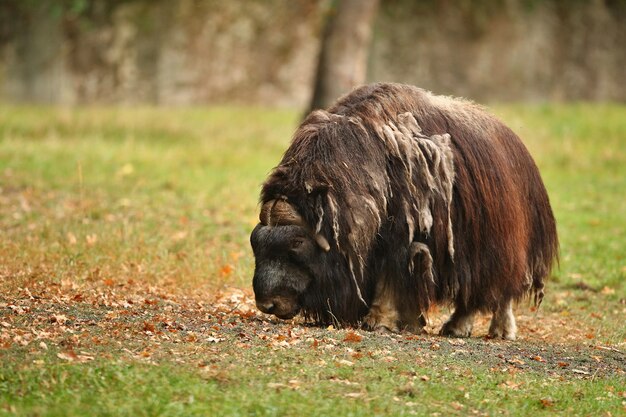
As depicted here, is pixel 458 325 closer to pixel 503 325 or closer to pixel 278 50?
pixel 503 325

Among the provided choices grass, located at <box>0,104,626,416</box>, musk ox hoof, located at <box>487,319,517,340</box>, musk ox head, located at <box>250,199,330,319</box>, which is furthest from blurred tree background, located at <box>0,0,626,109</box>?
musk ox head, located at <box>250,199,330,319</box>

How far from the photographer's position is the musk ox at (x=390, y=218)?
7703 mm

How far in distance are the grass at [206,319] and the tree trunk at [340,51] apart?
2.26m

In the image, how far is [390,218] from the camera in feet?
25.9

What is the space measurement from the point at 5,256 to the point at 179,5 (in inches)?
743

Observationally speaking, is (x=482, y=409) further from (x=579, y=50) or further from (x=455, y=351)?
(x=579, y=50)

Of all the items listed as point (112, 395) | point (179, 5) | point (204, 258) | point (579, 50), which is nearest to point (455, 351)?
point (112, 395)

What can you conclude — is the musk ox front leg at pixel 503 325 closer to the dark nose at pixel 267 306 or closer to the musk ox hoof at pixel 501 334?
the musk ox hoof at pixel 501 334

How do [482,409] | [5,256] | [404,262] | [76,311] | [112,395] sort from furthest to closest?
[5,256] → [404,262] → [76,311] → [482,409] → [112,395]

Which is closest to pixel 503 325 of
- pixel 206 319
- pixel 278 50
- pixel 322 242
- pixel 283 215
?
pixel 322 242

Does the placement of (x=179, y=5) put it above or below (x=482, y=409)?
above

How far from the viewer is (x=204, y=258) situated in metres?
10.5

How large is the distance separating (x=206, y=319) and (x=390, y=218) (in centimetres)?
157

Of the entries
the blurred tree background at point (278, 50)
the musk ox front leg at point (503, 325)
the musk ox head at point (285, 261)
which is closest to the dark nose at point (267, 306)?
the musk ox head at point (285, 261)
